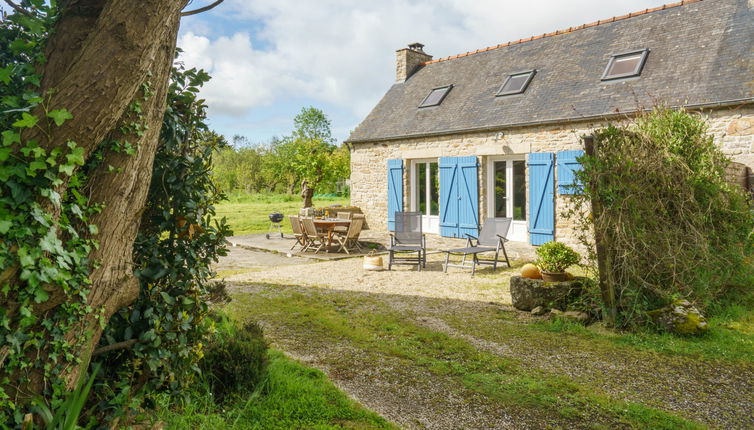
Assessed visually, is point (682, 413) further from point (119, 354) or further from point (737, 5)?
point (737, 5)

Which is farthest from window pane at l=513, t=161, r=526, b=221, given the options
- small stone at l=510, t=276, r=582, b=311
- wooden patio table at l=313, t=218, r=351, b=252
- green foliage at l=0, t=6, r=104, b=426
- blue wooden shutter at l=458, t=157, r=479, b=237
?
green foliage at l=0, t=6, r=104, b=426

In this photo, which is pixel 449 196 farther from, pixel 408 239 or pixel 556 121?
pixel 408 239

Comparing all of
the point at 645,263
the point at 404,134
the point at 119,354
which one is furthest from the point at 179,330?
the point at 404,134

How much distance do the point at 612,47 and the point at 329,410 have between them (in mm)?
10595

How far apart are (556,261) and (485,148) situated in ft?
18.8

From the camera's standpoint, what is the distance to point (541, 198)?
1015 centimetres

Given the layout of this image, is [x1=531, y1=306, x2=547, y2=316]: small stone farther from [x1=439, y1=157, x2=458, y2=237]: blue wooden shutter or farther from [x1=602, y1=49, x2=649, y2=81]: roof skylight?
[x1=602, y1=49, x2=649, y2=81]: roof skylight

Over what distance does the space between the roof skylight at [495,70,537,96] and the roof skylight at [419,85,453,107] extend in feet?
5.44

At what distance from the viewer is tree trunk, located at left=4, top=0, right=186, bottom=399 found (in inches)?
70.4

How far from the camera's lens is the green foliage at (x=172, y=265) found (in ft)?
7.78

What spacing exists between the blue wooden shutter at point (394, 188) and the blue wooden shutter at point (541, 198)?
3557 mm

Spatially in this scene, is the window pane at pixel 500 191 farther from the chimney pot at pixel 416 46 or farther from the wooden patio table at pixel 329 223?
the chimney pot at pixel 416 46

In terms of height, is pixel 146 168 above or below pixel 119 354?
above

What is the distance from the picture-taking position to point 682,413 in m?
3.09
